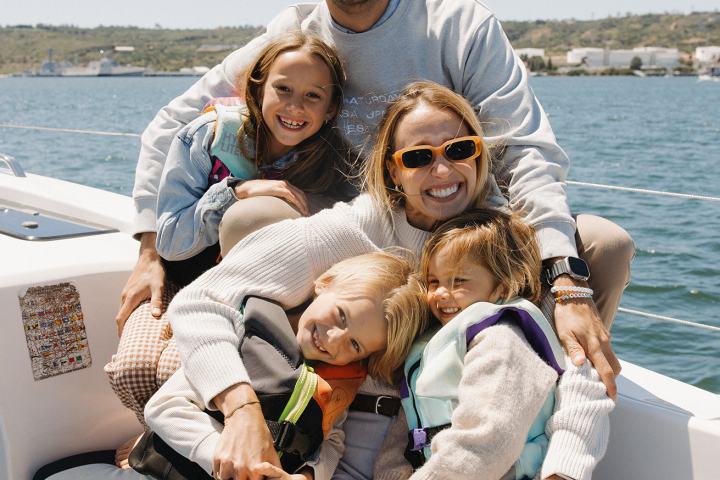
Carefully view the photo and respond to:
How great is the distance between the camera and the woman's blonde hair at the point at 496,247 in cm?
156

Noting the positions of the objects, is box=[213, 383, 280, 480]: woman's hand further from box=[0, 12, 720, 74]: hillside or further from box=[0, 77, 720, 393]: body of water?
box=[0, 12, 720, 74]: hillside

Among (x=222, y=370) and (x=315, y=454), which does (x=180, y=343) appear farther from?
(x=315, y=454)

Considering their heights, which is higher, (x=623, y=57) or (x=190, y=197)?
(x=190, y=197)

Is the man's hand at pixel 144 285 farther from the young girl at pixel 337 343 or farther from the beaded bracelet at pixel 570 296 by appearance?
the beaded bracelet at pixel 570 296

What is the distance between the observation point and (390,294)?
1.56 meters

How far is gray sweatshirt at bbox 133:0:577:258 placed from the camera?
1.89 m

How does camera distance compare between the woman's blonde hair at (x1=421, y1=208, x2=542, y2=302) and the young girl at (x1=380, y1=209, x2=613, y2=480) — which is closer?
the young girl at (x1=380, y1=209, x2=613, y2=480)

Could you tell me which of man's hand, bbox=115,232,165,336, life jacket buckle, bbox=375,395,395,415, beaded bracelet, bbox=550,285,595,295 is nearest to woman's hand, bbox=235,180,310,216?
man's hand, bbox=115,232,165,336

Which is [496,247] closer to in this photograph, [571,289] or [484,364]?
[571,289]

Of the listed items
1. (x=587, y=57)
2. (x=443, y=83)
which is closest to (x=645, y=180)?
(x=443, y=83)

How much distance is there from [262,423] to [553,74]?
254 ft

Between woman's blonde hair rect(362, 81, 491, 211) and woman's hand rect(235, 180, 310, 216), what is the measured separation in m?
0.20

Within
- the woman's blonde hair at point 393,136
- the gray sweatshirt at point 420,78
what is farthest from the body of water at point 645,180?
the woman's blonde hair at point 393,136

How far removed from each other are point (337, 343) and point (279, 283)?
20cm
